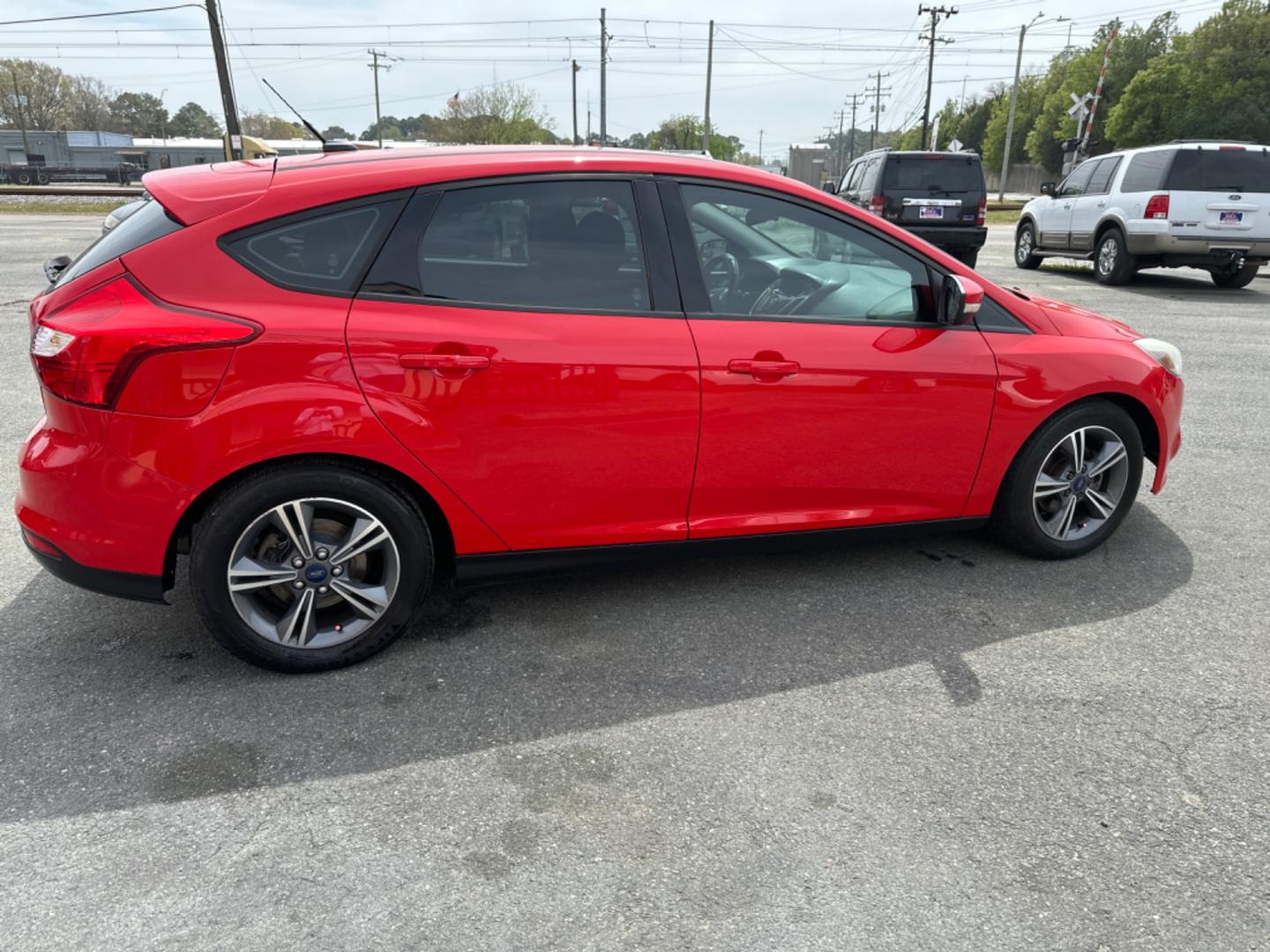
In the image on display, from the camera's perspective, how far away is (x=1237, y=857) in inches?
90.4

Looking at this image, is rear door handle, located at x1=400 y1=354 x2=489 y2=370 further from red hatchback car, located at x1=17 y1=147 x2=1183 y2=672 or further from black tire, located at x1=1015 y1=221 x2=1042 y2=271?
black tire, located at x1=1015 y1=221 x2=1042 y2=271

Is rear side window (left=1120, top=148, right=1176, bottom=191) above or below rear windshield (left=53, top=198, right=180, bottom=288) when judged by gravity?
above

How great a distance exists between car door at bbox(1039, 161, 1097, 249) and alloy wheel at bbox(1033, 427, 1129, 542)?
11988 mm

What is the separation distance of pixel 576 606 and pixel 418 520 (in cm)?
80

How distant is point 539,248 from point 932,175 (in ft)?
42.6

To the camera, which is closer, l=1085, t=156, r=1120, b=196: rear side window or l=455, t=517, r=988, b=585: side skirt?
l=455, t=517, r=988, b=585: side skirt

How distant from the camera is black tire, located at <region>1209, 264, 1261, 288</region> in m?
13.3

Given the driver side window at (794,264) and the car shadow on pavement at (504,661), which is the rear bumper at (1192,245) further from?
the driver side window at (794,264)

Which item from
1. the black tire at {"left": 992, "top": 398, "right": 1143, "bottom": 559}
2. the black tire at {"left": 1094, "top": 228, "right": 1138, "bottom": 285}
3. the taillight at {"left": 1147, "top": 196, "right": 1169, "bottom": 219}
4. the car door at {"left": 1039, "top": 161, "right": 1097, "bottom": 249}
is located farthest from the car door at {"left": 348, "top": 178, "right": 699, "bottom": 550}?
the car door at {"left": 1039, "top": 161, "right": 1097, "bottom": 249}

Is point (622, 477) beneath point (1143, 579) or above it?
above

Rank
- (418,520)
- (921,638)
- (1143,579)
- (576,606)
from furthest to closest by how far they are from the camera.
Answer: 1. (1143,579)
2. (576,606)
3. (921,638)
4. (418,520)

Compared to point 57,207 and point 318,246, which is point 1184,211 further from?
point 57,207

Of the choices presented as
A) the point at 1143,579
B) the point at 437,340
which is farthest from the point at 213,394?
the point at 1143,579

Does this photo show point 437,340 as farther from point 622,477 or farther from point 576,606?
point 576,606
